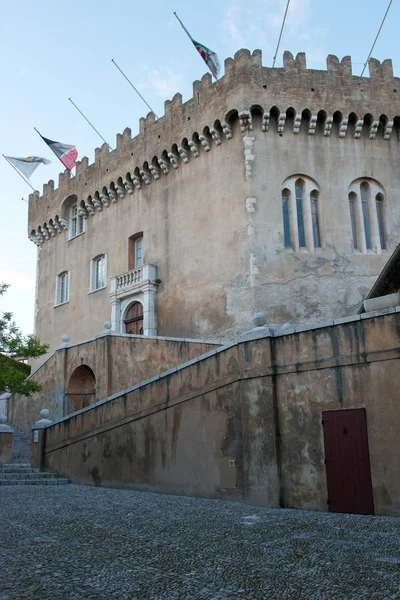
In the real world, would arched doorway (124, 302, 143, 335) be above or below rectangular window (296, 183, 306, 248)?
below

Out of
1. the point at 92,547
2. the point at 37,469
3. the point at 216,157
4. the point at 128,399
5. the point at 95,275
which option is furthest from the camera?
the point at 95,275

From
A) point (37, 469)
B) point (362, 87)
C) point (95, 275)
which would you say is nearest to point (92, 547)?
point (37, 469)

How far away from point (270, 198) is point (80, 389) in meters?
9.62

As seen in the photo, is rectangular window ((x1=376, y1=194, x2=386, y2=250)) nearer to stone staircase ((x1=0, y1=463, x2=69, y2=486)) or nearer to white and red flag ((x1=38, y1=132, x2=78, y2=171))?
stone staircase ((x1=0, y1=463, x2=69, y2=486))

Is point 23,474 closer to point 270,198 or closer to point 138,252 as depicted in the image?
point 270,198

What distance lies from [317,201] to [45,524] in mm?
15792

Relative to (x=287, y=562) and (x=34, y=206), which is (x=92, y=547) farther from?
(x=34, y=206)

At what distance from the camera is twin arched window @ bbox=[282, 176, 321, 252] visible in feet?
65.6

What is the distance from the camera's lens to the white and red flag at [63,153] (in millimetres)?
27516

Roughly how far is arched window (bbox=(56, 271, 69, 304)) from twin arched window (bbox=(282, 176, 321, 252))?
520 inches

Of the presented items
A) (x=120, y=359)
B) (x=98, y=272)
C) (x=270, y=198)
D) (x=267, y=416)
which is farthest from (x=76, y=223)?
(x=267, y=416)

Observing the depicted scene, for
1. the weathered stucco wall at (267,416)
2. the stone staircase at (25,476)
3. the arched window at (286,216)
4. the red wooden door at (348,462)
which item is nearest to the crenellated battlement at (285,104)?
the arched window at (286,216)

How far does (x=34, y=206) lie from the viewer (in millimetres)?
32156

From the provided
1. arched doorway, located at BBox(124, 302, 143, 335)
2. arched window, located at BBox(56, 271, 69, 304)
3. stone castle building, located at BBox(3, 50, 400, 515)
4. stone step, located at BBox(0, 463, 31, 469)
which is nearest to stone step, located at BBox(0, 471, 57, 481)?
stone castle building, located at BBox(3, 50, 400, 515)
